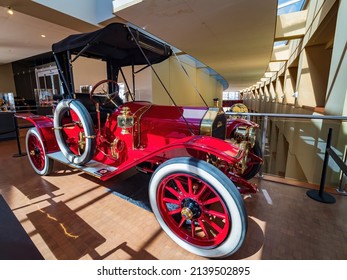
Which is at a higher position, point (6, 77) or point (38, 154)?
point (6, 77)

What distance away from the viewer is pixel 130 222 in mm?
1779

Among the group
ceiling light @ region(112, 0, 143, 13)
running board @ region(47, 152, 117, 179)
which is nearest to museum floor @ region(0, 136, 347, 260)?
running board @ region(47, 152, 117, 179)

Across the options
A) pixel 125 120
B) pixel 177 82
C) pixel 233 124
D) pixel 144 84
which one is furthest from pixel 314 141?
pixel 177 82

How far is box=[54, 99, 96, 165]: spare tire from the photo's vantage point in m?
2.12

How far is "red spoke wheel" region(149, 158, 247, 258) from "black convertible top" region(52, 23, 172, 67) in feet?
4.46

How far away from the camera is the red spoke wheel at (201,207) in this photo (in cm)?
122

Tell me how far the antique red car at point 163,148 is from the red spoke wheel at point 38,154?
13mm

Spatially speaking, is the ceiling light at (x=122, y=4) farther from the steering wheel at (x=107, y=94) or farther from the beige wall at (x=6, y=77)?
the beige wall at (x=6, y=77)

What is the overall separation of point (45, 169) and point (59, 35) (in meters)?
6.08

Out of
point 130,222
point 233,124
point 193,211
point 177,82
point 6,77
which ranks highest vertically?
point 6,77

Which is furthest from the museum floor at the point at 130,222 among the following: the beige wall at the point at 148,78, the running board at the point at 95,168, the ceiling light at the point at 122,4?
the beige wall at the point at 148,78

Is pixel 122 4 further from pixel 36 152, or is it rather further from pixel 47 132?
pixel 36 152

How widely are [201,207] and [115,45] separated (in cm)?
235
